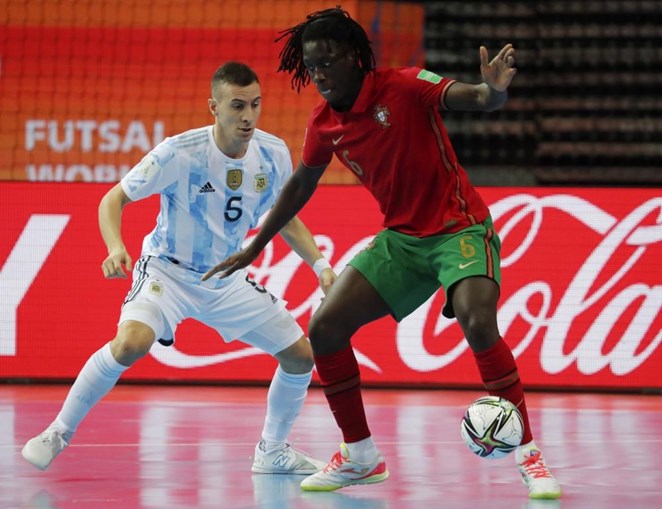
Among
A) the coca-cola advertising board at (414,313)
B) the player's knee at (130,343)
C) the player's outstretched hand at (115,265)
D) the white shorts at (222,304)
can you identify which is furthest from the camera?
the coca-cola advertising board at (414,313)

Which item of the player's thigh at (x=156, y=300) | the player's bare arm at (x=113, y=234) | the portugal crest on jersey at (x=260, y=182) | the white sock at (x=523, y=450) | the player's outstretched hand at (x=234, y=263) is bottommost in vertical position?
the white sock at (x=523, y=450)

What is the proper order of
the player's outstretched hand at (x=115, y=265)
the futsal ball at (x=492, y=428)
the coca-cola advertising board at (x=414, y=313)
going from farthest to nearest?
1. the coca-cola advertising board at (x=414, y=313)
2. the player's outstretched hand at (x=115, y=265)
3. the futsal ball at (x=492, y=428)

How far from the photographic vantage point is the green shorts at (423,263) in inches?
195

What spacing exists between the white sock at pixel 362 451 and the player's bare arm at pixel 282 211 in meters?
0.91

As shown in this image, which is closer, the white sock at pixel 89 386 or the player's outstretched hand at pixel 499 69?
the player's outstretched hand at pixel 499 69

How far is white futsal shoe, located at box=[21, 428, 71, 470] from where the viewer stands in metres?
5.28

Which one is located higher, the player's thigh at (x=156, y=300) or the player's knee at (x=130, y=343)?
the player's thigh at (x=156, y=300)

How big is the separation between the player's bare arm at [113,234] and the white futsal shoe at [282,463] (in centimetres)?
108

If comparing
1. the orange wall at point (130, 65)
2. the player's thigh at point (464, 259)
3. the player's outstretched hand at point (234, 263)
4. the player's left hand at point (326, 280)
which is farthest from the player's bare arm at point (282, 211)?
the orange wall at point (130, 65)

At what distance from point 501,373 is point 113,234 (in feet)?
5.71

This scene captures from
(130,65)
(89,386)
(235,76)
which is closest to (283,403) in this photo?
(89,386)

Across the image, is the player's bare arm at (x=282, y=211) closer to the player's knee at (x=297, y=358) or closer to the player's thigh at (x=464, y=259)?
the player's knee at (x=297, y=358)

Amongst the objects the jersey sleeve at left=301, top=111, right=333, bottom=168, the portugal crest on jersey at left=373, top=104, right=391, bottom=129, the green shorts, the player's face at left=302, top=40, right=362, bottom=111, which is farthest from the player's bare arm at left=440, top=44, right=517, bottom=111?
the jersey sleeve at left=301, top=111, right=333, bottom=168

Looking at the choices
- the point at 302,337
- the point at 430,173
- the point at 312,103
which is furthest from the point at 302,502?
the point at 312,103
